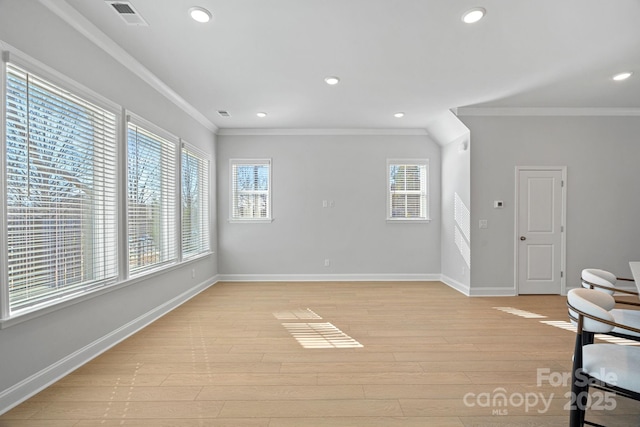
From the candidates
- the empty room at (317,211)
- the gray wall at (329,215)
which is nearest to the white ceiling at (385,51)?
the empty room at (317,211)

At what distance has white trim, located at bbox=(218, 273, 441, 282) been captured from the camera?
6.12 m

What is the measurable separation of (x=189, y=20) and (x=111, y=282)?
254 centimetres

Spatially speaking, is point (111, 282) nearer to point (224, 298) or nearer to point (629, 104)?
point (224, 298)

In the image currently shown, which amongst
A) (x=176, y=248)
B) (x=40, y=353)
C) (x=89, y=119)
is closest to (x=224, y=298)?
(x=176, y=248)

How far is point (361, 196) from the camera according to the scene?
6.16 meters

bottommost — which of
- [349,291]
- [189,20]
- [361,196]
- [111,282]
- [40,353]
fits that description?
[349,291]

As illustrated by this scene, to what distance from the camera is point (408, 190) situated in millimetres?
6199

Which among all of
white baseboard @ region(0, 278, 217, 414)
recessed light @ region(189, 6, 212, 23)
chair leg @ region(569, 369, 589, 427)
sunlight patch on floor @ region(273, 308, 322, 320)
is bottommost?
sunlight patch on floor @ region(273, 308, 322, 320)

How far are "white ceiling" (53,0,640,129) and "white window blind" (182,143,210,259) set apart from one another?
0.89m

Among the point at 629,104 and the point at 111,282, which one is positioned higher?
the point at 629,104

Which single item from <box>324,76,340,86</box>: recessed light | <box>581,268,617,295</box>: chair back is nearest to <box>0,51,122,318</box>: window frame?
<box>324,76,340,86</box>: recessed light

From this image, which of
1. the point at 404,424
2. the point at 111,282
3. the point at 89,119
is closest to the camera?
the point at 404,424

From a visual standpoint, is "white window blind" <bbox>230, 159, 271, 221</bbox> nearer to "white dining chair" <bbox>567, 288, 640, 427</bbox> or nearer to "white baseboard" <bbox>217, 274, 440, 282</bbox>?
"white baseboard" <bbox>217, 274, 440, 282</bbox>

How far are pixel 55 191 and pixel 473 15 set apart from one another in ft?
12.0
